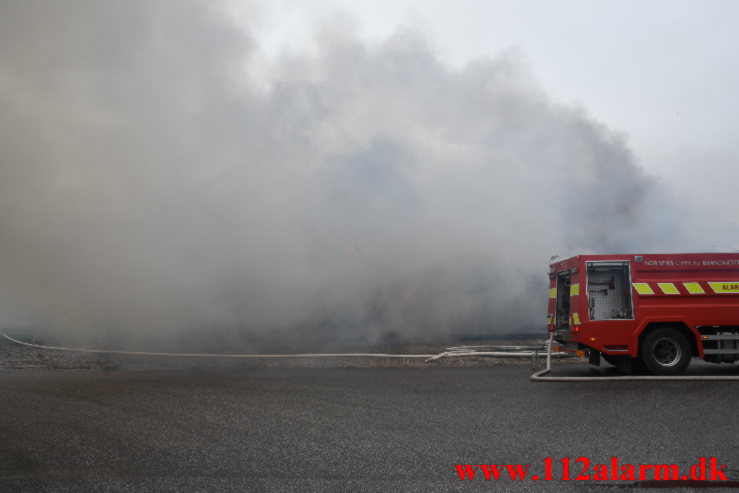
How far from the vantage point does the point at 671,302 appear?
1036cm

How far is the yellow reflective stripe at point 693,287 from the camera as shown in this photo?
10367 millimetres

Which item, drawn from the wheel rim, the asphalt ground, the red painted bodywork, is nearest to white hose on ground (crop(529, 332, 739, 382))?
the asphalt ground

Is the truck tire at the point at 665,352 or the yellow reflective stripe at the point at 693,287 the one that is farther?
the yellow reflective stripe at the point at 693,287

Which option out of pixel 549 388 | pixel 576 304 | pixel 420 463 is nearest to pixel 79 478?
pixel 420 463

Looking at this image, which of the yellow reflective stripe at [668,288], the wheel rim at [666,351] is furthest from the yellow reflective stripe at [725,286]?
the wheel rim at [666,351]

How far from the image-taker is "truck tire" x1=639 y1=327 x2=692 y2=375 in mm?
10031

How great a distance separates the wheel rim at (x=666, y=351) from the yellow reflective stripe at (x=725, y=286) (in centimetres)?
129

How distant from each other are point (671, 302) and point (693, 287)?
50 centimetres

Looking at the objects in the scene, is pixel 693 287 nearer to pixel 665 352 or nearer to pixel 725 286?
pixel 725 286

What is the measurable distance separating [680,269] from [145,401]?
939cm

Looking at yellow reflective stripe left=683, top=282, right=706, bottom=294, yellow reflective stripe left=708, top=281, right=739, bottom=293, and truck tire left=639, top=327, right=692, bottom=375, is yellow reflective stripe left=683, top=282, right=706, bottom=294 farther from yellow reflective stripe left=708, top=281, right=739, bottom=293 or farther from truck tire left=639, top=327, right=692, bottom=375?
truck tire left=639, top=327, right=692, bottom=375

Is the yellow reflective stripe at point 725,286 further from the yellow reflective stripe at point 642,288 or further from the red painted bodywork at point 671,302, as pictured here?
the yellow reflective stripe at point 642,288

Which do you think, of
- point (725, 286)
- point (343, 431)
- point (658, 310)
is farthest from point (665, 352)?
point (343, 431)

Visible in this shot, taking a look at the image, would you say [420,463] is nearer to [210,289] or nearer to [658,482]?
[658,482]
